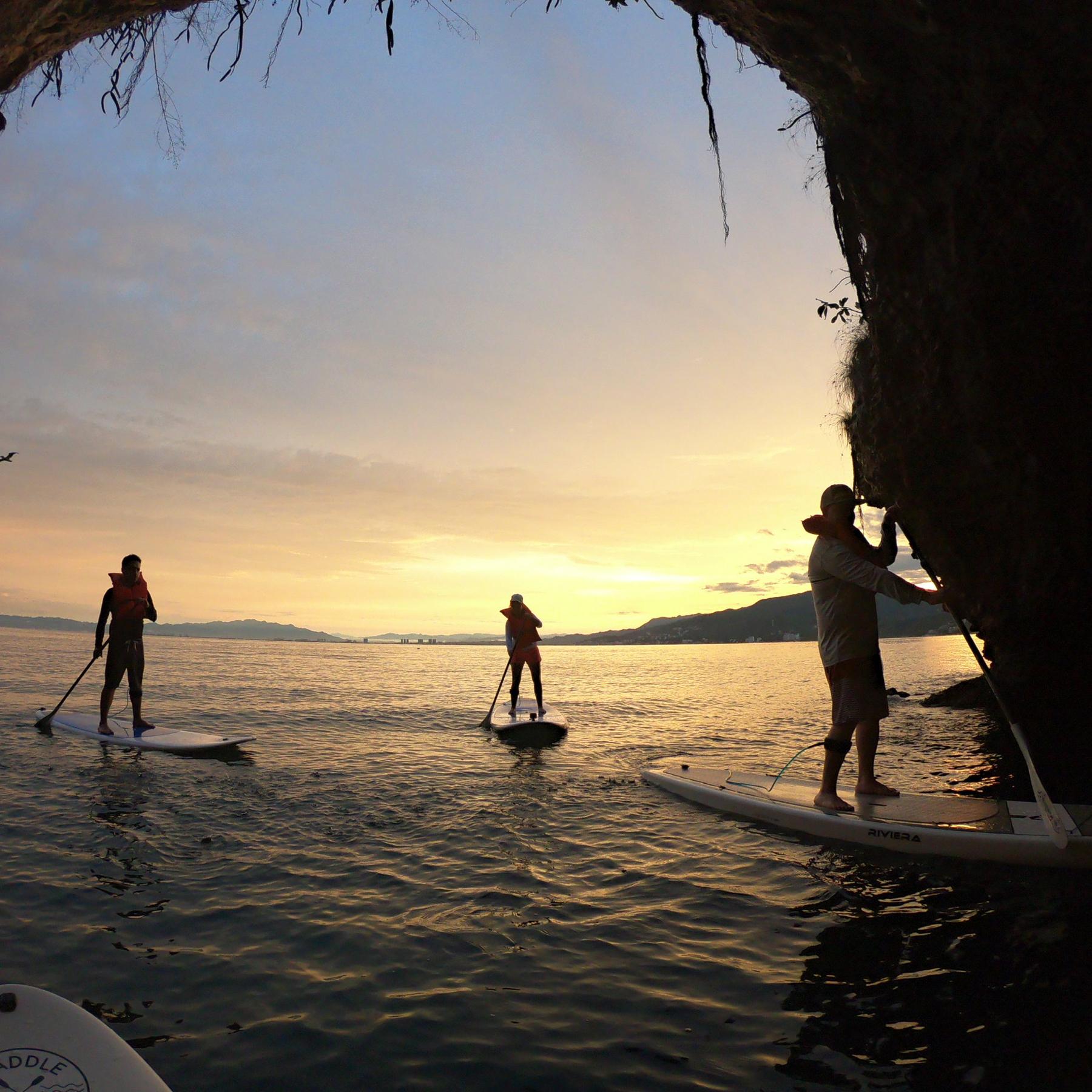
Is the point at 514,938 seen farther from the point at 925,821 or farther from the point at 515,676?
the point at 515,676

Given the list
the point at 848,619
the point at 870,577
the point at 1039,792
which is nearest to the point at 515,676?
the point at 848,619

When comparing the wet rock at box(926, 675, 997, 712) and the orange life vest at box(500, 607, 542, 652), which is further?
the wet rock at box(926, 675, 997, 712)

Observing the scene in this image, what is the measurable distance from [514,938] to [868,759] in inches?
172

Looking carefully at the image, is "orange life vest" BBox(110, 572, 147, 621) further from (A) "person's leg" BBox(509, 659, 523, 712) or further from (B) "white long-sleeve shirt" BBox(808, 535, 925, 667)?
(B) "white long-sleeve shirt" BBox(808, 535, 925, 667)

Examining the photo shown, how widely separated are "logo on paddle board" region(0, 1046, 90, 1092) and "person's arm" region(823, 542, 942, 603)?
636 centimetres

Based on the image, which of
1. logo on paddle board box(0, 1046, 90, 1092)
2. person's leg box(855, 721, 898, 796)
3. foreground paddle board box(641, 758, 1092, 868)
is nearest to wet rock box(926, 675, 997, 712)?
foreground paddle board box(641, 758, 1092, 868)

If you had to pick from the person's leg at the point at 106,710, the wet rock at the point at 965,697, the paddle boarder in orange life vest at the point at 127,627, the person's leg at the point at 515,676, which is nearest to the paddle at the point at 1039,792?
the person's leg at the point at 515,676

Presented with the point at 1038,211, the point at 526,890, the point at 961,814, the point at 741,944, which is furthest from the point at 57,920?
the point at 1038,211

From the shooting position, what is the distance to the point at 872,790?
7.78 m

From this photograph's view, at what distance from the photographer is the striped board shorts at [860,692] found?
23.0 ft

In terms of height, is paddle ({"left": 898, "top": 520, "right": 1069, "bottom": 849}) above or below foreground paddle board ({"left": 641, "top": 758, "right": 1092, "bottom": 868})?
above

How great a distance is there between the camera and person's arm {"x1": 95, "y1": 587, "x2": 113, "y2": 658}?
12.4 m

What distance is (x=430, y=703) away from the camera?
25.2m

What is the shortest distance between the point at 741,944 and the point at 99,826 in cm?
683
